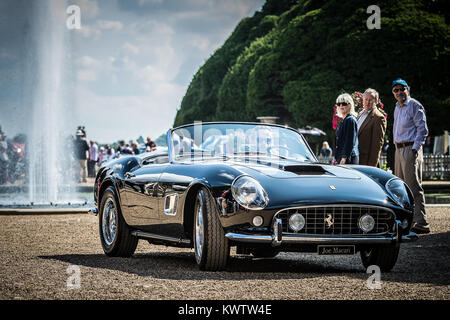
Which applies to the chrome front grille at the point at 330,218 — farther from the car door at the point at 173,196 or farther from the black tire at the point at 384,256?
the car door at the point at 173,196

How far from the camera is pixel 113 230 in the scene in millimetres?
9125

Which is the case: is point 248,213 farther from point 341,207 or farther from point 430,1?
point 430,1

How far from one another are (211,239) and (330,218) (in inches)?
39.8

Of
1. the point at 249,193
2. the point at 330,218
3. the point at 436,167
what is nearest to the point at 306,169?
the point at 330,218

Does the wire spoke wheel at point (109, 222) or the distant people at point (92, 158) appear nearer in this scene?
the wire spoke wheel at point (109, 222)

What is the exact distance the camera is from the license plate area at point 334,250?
22.9ft

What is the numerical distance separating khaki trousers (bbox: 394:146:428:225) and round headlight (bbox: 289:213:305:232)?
15.2 ft

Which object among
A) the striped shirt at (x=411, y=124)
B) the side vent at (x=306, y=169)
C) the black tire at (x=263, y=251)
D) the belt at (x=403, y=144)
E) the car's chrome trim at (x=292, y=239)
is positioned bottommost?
the black tire at (x=263, y=251)

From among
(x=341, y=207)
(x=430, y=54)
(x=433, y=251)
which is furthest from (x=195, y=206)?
(x=430, y=54)

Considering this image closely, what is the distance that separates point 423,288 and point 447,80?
3633 centimetres

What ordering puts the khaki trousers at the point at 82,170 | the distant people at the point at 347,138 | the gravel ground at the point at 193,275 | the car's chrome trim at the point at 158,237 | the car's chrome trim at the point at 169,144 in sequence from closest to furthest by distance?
the gravel ground at the point at 193,275 < the car's chrome trim at the point at 158,237 < the car's chrome trim at the point at 169,144 < the distant people at the point at 347,138 < the khaki trousers at the point at 82,170

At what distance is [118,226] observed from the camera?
29.1 ft

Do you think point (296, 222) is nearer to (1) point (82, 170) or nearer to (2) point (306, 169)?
(2) point (306, 169)

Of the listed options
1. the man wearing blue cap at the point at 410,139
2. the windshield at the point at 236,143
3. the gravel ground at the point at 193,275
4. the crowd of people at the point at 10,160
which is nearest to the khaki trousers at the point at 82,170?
the crowd of people at the point at 10,160
